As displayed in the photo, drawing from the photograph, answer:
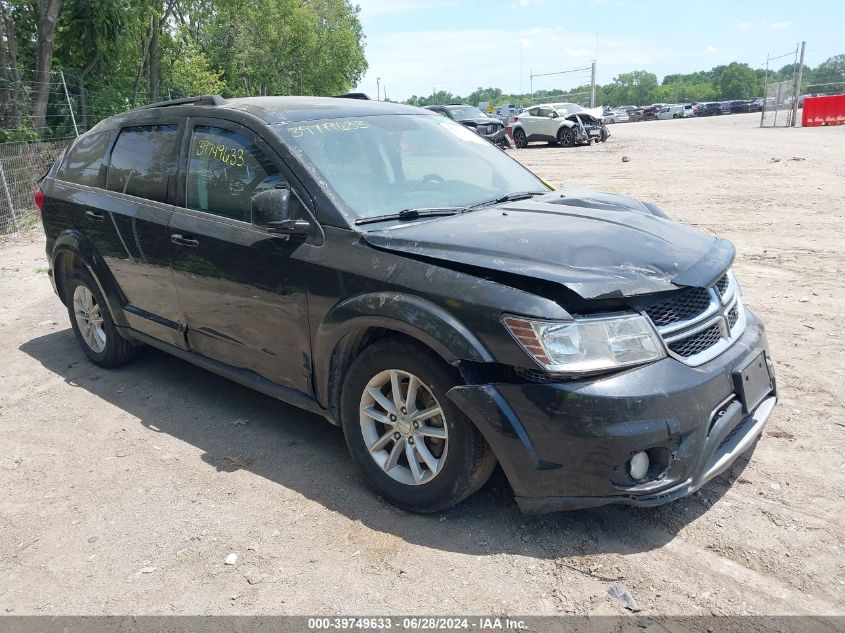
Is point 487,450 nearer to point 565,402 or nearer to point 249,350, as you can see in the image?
point 565,402

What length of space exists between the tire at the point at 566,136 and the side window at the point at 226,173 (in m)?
26.6

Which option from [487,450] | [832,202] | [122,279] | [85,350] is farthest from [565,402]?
[832,202]

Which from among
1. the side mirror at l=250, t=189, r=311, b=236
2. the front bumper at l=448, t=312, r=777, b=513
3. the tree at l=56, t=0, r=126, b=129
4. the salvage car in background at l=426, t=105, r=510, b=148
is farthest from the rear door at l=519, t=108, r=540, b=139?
the front bumper at l=448, t=312, r=777, b=513

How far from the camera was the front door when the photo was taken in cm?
372

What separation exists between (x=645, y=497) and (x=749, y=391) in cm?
74

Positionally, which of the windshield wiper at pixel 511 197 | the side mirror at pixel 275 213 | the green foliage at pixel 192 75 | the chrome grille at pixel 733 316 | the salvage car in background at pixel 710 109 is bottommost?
the salvage car in background at pixel 710 109

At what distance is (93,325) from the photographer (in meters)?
5.49

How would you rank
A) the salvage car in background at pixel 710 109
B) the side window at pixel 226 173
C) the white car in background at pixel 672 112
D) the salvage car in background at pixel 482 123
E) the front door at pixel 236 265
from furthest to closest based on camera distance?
the salvage car in background at pixel 710 109, the white car in background at pixel 672 112, the salvage car in background at pixel 482 123, the side window at pixel 226 173, the front door at pixel 236 265

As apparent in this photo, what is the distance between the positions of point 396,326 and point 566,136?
27837 millimetres

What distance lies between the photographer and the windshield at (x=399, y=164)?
3752mm

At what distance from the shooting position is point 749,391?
10.4 feet

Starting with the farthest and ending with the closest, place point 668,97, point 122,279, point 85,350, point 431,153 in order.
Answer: point 668,97 → point 85,350 → point 122,279 → point 431,153

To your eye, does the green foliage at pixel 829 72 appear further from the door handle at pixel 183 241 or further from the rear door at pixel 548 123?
the door handle at pixel 183 241

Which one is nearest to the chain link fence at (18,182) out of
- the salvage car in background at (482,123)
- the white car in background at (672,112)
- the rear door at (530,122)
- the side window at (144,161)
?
the side window at (144,161)
